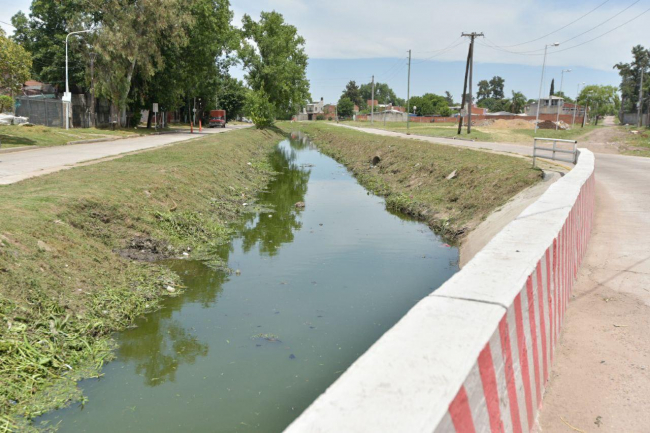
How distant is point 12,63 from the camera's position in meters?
25.9

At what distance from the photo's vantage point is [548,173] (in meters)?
14.0

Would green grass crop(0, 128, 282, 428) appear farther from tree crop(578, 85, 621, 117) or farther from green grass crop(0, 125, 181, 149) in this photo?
tree crop(578, 85, 621, 117)

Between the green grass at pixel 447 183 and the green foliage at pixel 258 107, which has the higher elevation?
the green foliage at pixel 258 107

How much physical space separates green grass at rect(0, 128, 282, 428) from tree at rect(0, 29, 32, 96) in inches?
543

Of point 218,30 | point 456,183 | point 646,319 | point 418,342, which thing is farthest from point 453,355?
point 218,30

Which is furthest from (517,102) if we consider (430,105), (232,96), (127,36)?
(127,36)

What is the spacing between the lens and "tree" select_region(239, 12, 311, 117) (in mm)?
58719

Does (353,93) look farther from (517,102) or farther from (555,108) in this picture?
(555,108)

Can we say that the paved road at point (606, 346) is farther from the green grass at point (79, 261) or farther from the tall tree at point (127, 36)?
the tall tree at point (127, 36)

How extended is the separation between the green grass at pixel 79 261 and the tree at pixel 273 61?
44842 mm

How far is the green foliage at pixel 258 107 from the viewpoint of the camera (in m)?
53.6

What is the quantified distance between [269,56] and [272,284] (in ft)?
178

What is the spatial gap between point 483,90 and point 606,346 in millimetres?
201681

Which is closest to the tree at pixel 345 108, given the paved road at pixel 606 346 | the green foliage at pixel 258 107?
the green foliage at pixel 258 107
